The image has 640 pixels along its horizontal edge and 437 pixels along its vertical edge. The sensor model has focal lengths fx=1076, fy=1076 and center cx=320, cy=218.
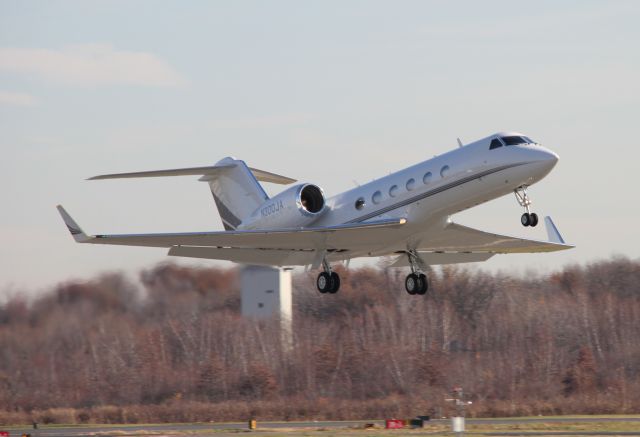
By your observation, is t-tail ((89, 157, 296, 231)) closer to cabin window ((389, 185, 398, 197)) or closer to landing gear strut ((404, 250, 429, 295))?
landing gear strut ((404, 250, 429, 295))

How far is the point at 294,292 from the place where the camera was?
44.8 m

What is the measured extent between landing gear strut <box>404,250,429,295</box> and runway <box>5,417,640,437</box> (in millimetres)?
3440

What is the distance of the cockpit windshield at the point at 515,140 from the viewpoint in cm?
2186

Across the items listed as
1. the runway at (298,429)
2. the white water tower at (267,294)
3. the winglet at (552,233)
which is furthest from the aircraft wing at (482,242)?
the white water tower at (267,294)

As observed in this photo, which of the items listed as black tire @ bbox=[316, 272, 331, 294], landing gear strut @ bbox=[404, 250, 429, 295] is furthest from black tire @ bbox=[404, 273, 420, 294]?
black tire @ bbox=[316, 272, 331, 294]

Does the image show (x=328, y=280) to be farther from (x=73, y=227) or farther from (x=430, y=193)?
(x=73, y=227)

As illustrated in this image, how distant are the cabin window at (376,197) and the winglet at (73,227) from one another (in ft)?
20.6

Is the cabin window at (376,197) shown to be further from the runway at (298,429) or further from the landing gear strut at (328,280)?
the runway at (298,429)

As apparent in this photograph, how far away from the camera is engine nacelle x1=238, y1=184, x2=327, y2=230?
2462 cm

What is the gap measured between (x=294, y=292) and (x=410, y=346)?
6020 mm

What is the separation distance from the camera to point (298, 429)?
2986cm

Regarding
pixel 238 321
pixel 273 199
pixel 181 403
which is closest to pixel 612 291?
pixel 238 321

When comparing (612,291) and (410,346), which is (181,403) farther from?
(612,291)

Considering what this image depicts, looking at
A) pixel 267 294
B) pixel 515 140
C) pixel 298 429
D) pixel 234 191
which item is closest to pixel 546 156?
pixel 515 140
